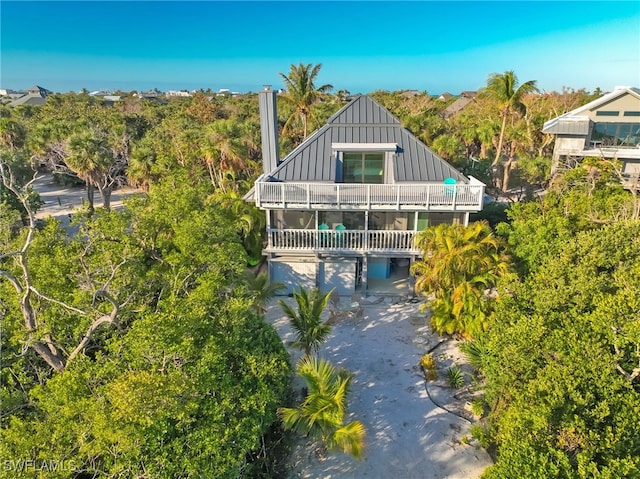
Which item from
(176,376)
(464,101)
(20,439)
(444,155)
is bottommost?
(20,439)

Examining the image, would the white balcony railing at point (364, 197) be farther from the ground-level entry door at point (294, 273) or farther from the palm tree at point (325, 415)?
the palm tree at point (325, 415)

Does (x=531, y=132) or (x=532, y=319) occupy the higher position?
(x=531, y=132)

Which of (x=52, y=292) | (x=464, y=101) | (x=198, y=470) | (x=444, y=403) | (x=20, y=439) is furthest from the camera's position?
(x=464, y=101)

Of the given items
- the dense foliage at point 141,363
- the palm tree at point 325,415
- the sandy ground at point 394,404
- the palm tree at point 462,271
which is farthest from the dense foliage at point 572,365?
the dense foliage at point 141,363

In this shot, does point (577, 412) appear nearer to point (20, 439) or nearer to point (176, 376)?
point (176, 376)

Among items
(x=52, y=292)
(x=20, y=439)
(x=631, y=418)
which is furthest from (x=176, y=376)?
(x=631, y=418)

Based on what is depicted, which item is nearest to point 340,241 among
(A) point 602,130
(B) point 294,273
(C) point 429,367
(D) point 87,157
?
(B) point 294,273

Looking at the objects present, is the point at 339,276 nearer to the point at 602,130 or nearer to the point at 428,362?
the point at 428,362

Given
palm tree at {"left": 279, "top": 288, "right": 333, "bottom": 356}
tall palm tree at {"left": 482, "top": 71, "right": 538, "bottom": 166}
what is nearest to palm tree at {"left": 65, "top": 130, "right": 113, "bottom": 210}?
palm tree at {"left": 279, "top": 288, "right": 333, "bottom": 356}
